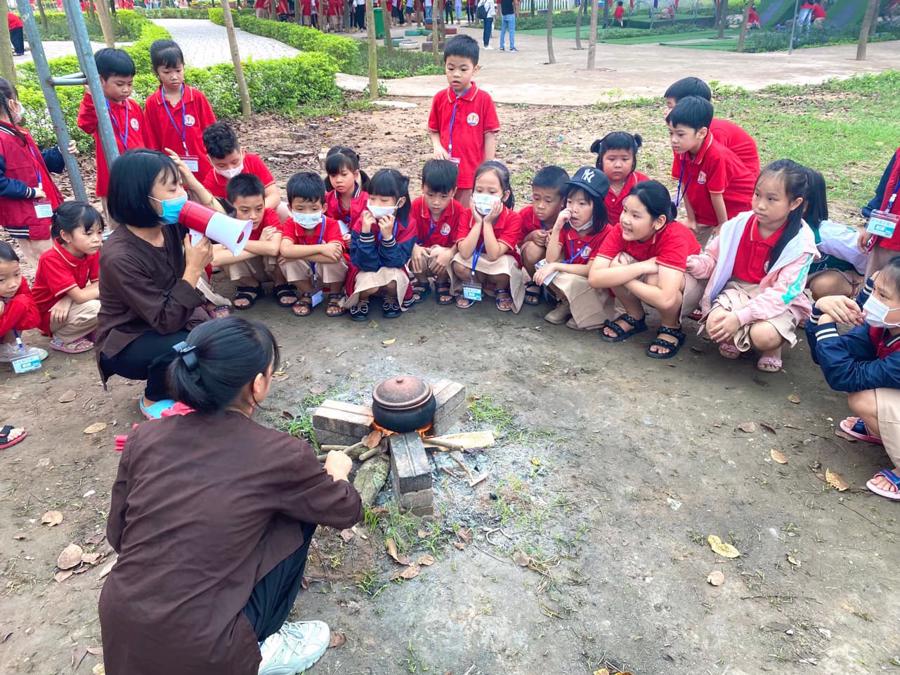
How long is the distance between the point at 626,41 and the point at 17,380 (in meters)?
25.5

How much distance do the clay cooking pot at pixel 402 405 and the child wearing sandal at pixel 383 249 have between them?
1767 mm

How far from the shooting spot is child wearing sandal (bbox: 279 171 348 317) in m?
4.68

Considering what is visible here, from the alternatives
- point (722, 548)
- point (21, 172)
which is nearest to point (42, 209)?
point (21, 172)

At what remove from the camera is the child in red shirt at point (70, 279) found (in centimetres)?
434

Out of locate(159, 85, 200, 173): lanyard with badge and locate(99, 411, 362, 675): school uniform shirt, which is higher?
locate(159, 85, 200, 173): lanyard with badge

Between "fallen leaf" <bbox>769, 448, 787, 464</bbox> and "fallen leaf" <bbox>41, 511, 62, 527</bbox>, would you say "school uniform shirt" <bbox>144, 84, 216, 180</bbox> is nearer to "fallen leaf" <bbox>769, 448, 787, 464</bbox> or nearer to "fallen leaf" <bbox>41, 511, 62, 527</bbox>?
"fallen leaf" <bbox>41, 511, 62, 527</bbox>

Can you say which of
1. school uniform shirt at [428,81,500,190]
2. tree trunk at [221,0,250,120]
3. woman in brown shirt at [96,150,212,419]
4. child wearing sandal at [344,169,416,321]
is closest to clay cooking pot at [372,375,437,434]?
woman in brown shirt at [96,150,212,419]

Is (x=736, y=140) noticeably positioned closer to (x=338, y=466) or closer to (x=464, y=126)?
(x=464, y=126)

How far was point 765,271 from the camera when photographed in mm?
4180

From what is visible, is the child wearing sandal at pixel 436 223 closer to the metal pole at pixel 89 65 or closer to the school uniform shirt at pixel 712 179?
the school uniform shirt at pixel 712 179

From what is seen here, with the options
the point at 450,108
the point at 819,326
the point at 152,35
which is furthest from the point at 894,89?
the point at 152,35

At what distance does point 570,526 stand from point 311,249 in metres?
2.88

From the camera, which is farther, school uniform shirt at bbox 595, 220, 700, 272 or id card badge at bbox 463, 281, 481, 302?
id card badge at bbox 463, 281, 481, 302

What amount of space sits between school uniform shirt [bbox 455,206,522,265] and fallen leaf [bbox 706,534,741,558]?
272 cm
